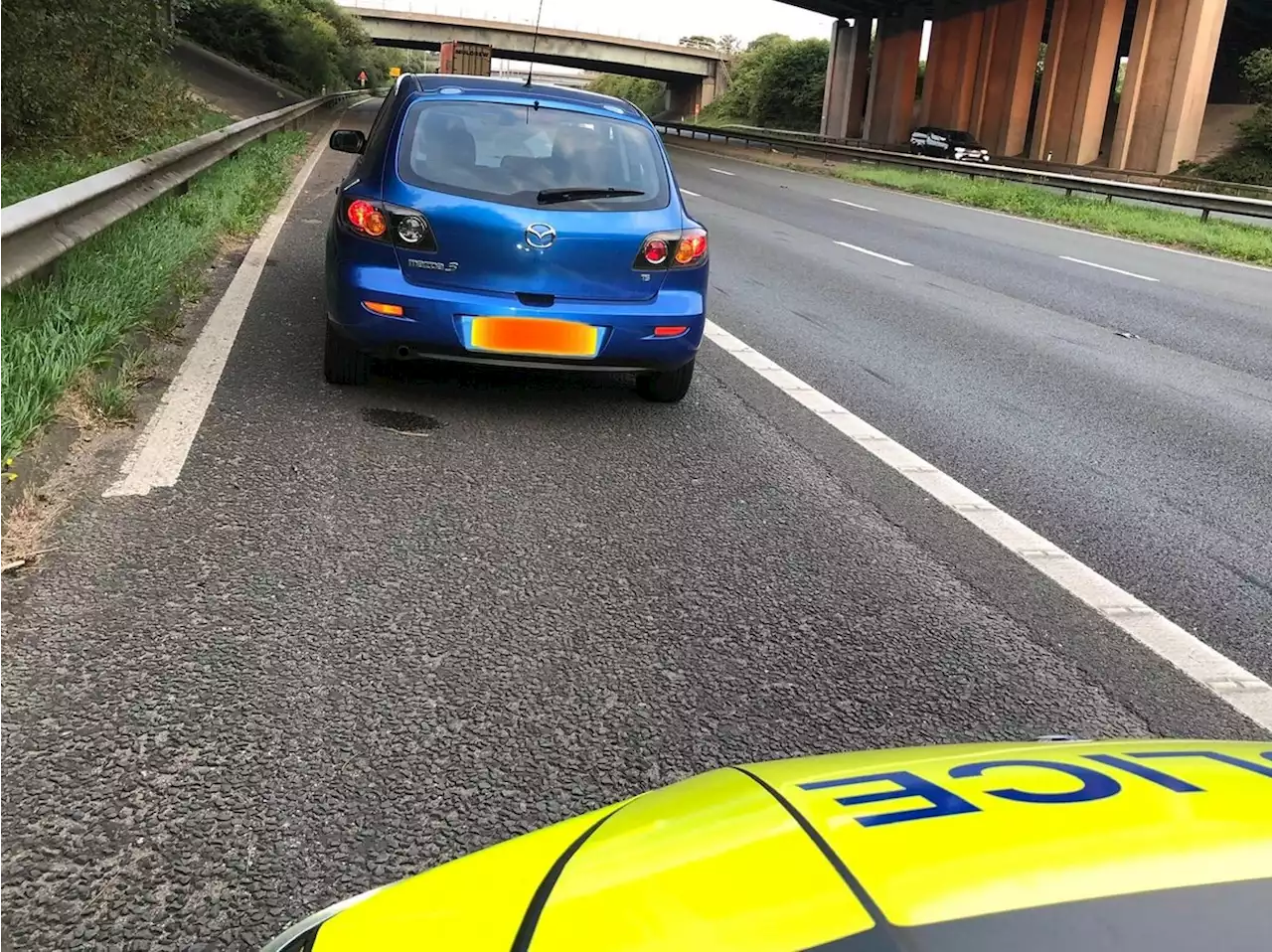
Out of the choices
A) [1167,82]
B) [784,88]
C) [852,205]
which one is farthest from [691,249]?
[784,88]

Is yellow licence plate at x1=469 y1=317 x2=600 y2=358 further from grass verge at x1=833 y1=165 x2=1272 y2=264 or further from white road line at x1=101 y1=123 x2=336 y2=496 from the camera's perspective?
grass verge at x1=833 y1=165 x2=1272 y2=264

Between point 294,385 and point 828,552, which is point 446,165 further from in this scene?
point 828,552

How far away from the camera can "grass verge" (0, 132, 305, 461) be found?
4543mm

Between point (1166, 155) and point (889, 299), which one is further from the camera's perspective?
point (1166, 155)

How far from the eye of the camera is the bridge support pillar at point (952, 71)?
4978 cm

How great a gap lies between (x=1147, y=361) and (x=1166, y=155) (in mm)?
32960

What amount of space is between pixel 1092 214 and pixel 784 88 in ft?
182

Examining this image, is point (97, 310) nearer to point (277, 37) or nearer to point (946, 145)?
point (946, 145)

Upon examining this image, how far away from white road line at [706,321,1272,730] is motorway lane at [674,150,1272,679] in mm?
89

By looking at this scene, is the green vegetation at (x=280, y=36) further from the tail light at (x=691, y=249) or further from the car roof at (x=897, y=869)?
the car roof at (x=897, y=869)

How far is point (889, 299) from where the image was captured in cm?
1023

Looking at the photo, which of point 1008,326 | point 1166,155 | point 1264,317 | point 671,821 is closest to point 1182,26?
point 1166,155

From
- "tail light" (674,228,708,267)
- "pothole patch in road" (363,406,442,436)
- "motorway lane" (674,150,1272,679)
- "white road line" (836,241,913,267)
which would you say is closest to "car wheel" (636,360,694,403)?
"tail light" (674,228,708,267)

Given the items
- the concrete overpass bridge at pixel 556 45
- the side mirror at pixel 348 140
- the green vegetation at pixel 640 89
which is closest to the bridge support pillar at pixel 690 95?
the concrete overpass bridge at pixel 556 45
